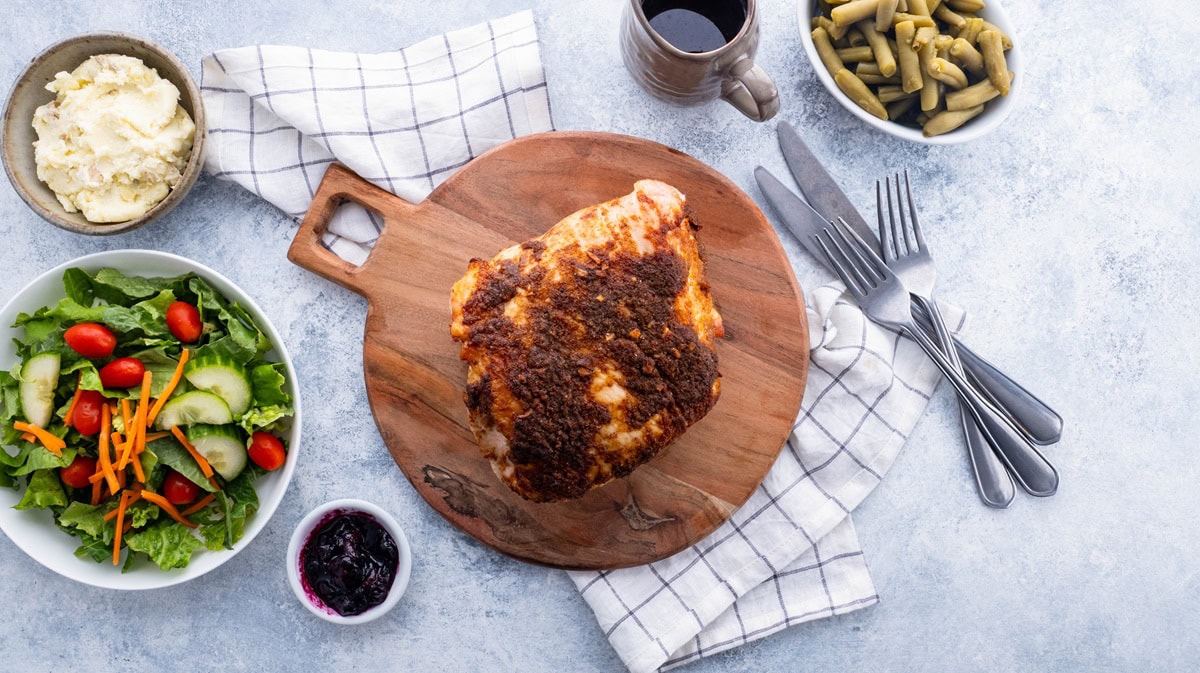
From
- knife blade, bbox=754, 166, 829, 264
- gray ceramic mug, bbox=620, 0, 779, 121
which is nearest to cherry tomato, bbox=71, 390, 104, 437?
gray ceramic mug, bbox=620, 0, 779, 121

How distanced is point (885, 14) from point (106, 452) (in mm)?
3414

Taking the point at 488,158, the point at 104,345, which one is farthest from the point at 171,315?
the point at 488,158

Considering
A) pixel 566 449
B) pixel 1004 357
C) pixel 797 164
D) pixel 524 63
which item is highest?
pixel 524 63

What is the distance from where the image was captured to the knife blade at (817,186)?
11.8ft

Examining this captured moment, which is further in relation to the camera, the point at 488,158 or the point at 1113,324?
the point at 1113,324

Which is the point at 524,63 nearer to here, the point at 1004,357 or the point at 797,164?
the point at 797,164

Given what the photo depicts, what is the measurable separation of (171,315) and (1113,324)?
13.3ft

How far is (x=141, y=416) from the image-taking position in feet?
10.1

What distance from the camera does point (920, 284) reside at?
141 inches

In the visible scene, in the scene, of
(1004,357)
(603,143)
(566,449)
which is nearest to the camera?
(566,449)

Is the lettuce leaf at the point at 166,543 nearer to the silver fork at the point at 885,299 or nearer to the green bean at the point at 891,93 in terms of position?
the silver fork at the point at 885,299

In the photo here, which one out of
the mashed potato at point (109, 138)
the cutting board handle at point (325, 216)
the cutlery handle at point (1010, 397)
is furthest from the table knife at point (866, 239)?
the mashed potato at point (109, 138)

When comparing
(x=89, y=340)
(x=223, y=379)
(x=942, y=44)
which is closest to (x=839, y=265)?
(x=942, y=44)

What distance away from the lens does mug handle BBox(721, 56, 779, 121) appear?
123 inches
